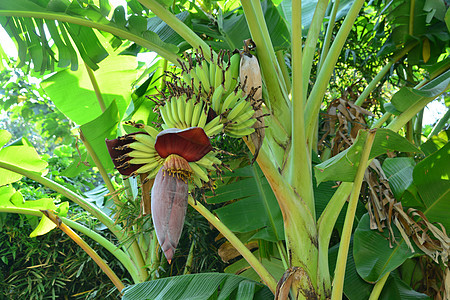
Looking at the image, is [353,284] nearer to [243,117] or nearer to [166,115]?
[243,117]

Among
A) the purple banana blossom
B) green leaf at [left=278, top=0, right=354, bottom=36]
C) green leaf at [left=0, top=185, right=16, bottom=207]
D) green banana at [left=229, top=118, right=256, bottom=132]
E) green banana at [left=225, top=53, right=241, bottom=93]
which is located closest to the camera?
the purple banana blossom

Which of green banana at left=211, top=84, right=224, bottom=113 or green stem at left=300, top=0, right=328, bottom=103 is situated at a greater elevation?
green stem at left=300, top=0, right=328, bottom=103

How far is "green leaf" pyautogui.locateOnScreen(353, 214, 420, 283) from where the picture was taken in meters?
1.37

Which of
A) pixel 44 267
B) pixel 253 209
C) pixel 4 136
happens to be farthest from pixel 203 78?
pixel 44 267

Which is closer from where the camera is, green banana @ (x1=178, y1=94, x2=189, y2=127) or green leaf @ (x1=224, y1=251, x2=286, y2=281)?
green banana @ (x1=178, y1=94, x2=189, y2=127)

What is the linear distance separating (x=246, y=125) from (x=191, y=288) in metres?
0.66

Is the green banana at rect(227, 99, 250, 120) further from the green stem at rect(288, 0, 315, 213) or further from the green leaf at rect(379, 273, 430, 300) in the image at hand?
the green leaf at rect(379, 273, 430, 300)

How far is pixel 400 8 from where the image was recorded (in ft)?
6.82

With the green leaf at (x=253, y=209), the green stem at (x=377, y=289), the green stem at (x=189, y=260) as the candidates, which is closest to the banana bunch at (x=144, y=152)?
the green leaf at (x=253, y=209)

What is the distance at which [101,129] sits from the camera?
1.68 metres

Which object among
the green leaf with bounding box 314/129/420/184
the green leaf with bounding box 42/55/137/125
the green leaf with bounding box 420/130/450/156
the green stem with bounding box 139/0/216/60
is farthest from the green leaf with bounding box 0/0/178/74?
the green leaf with bounding box 420/130/450/156


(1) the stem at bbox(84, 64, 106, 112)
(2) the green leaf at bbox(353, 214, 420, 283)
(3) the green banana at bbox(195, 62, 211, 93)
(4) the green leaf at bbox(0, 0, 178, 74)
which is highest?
(4) the green leaf at bbox(0, 0, 178, 74)

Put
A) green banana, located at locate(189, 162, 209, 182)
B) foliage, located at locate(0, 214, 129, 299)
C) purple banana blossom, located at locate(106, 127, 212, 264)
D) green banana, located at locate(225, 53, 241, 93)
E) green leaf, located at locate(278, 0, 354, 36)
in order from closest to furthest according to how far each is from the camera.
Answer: purple banana blossom, located at locate(106, 127, 212, 264)
green banana, located at locate(189, 162, 209, 182)
green banana, located at locate(225, 53, 241, 93)
green leaf, located at locate(278, 0, 354, 36)
foliage, located at locate(0, 214, 129, 299)

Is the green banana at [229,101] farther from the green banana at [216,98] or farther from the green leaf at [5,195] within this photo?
the green leaf at [5,195]
